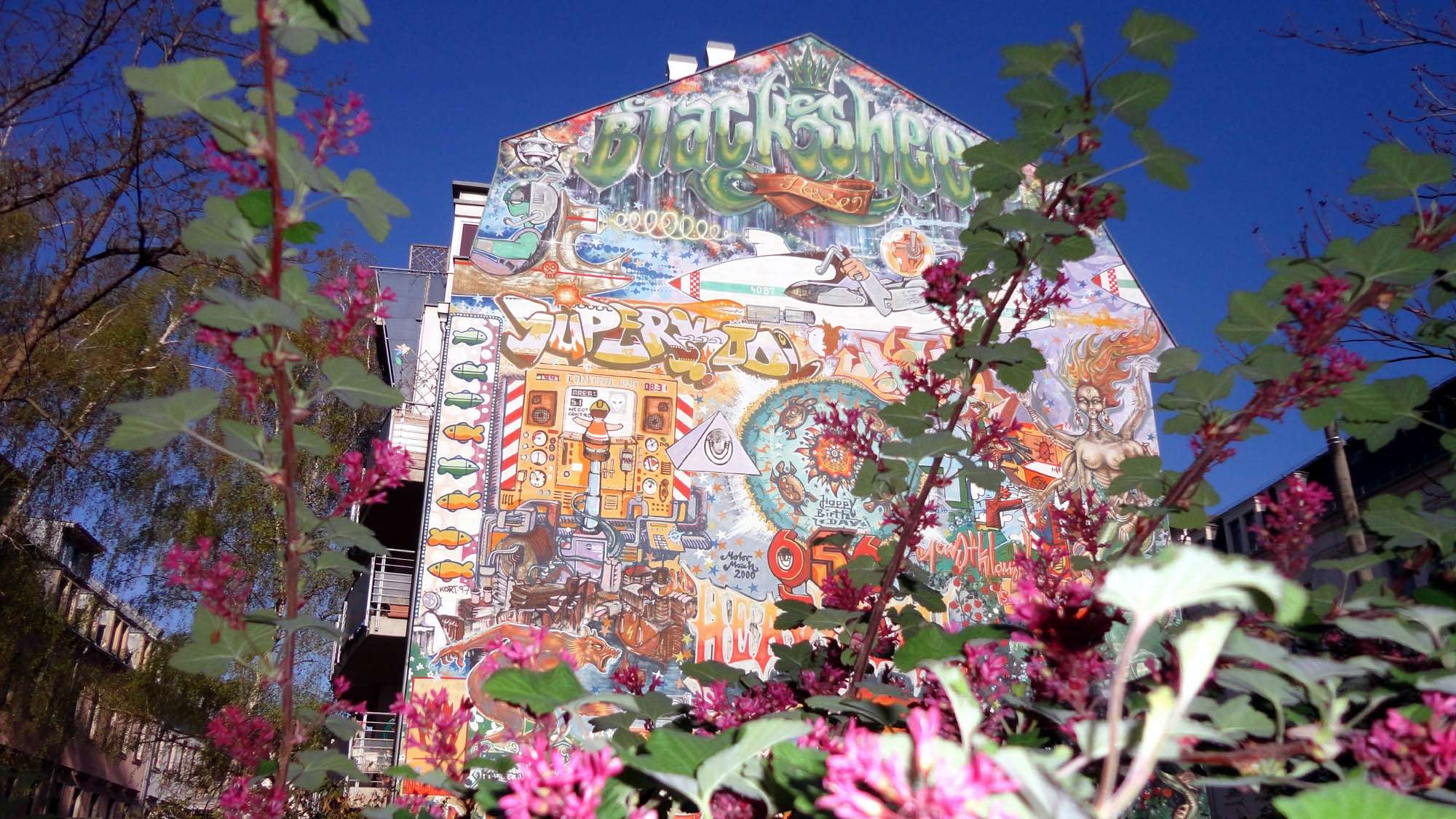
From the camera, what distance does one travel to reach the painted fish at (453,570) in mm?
11227

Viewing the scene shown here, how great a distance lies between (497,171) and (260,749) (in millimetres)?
11582

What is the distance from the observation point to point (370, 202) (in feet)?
4.64

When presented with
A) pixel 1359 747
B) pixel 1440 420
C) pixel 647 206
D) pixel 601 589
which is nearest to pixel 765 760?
pixel 1359 747

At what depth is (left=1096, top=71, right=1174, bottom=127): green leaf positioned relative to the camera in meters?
1.85

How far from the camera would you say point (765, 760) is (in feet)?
3.55

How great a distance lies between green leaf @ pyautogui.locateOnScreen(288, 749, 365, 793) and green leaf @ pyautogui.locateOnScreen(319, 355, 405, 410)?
623 mm

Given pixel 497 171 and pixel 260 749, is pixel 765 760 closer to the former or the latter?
pixel 260 749

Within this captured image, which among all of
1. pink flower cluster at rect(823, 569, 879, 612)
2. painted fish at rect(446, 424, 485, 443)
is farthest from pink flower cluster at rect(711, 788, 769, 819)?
painted fish at rect(446, 424, 485, 443)

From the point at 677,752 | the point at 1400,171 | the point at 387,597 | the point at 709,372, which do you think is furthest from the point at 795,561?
the point at 677,752

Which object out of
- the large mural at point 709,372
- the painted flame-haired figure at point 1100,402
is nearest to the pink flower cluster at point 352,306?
the large mural at point 709,372

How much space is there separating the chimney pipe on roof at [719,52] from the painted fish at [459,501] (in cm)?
677

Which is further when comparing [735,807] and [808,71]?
[808,71]

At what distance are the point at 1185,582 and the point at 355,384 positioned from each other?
1.28 m

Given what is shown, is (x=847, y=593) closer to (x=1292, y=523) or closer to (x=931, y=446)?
(x=931, y=446)
